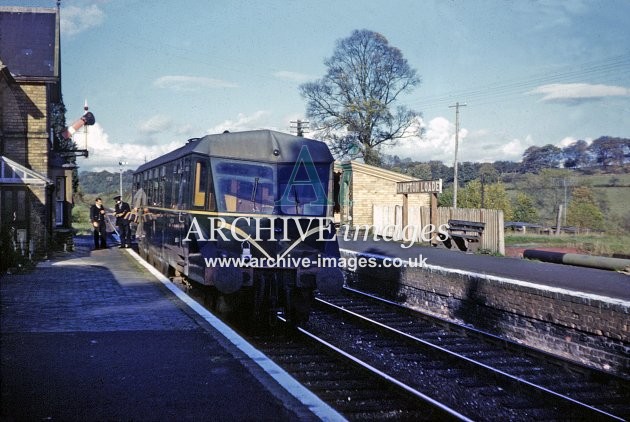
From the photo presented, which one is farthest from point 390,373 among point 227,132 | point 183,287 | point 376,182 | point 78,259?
point 376,182

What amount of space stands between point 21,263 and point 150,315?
7.24m

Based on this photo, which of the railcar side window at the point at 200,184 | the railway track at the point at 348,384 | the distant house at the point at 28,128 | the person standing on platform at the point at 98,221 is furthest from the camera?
the person standing on platform at the point at 98,221

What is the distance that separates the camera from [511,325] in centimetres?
1111

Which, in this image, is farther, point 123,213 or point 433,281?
point 123,213

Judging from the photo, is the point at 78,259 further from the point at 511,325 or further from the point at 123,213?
the point at 511,325

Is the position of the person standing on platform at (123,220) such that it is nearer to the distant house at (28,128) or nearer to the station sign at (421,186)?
the distant house at (28,128)

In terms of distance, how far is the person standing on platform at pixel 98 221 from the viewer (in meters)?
20.5

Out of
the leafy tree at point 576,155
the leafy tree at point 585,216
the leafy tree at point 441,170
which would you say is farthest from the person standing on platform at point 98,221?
the leafy tree at point 576,155

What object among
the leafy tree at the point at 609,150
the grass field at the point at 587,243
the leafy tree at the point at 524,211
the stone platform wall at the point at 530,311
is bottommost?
the stone platform wall at the point at 530,311

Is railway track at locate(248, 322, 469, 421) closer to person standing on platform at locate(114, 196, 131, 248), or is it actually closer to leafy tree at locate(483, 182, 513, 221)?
person standing on platform at locate(114, 196, 131, 248)

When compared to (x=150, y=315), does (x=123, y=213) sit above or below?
above

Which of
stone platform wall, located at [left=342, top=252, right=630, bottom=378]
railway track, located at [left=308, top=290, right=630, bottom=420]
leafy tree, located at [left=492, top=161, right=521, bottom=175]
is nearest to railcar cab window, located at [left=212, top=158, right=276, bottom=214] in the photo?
railway track, located at [left=308, top=290, right=630, bottom=420]

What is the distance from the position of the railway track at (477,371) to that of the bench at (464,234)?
33.3 ft

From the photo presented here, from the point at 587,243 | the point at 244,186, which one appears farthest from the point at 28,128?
the point at 587,243
